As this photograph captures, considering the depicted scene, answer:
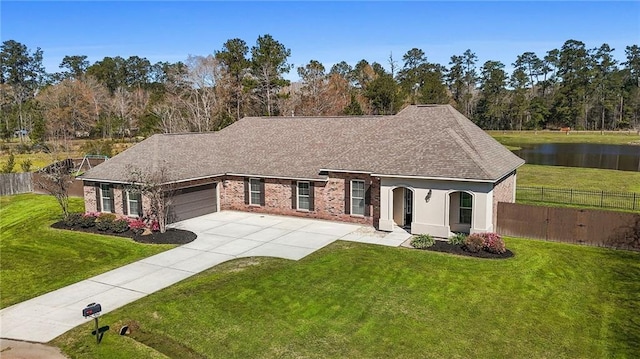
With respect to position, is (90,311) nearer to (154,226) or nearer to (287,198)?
(154,226)

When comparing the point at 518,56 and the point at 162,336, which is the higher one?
the point at 518,56

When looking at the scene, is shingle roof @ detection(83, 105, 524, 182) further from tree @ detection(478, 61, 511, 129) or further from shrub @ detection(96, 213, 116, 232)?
tree @ detection(478, 61, 511, 129)

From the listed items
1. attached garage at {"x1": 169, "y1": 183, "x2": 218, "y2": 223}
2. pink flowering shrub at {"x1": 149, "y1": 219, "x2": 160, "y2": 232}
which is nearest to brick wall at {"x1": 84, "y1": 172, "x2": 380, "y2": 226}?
attached garage at {"x1": 169, "y1": 183, "x2": 218, "y2": 223}

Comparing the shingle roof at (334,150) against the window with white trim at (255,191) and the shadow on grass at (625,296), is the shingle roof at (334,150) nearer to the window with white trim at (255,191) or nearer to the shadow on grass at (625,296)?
the window with white trim at (255,191)

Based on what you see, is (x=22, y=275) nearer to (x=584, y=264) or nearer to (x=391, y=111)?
(x=584, y=264)

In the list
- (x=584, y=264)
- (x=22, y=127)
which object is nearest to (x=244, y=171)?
(x=584, y=264)

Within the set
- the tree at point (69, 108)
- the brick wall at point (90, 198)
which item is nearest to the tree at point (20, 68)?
the tree at point (69, 108)
